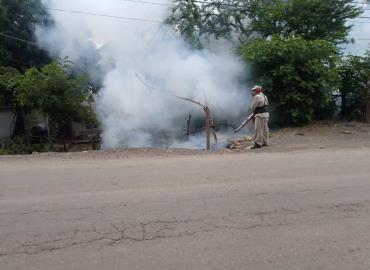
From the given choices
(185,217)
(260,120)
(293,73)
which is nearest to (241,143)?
(260,120)

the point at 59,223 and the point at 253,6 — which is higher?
the point at 253,6

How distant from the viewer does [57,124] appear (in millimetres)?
15586

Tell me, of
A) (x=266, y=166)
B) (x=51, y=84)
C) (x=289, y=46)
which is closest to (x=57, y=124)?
(x=51, y=84)

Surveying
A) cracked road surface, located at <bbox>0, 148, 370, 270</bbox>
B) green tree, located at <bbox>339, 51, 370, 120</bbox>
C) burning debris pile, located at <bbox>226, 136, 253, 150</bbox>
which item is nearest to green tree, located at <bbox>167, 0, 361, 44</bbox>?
green tree, located at <bbox>339, 51, 370, 120</bbox>

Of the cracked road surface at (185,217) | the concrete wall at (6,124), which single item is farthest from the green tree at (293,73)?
the concrete wall at (6,124)

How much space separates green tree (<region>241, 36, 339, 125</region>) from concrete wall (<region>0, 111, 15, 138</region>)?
32.1 ft

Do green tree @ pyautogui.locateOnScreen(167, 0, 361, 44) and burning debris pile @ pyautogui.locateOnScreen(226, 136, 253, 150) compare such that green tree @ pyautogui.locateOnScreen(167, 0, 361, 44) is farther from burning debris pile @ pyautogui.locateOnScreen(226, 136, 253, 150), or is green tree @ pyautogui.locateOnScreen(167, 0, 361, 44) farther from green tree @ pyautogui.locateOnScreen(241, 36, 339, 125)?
burning debris pile @ pyautogui.locateOnScreen(226, 136, 253, 150)

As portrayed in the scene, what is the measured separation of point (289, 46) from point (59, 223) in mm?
11105

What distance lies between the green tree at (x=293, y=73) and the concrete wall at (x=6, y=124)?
979 cm

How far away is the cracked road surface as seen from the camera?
3.66m

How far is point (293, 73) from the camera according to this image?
1379 centimetres

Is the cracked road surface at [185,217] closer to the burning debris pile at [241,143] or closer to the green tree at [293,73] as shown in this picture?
the burning debris pile at [241,143]

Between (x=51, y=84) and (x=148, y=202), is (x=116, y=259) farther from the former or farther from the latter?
(x=51, y=84)

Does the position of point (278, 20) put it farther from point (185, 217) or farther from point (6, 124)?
point (185, 217)
